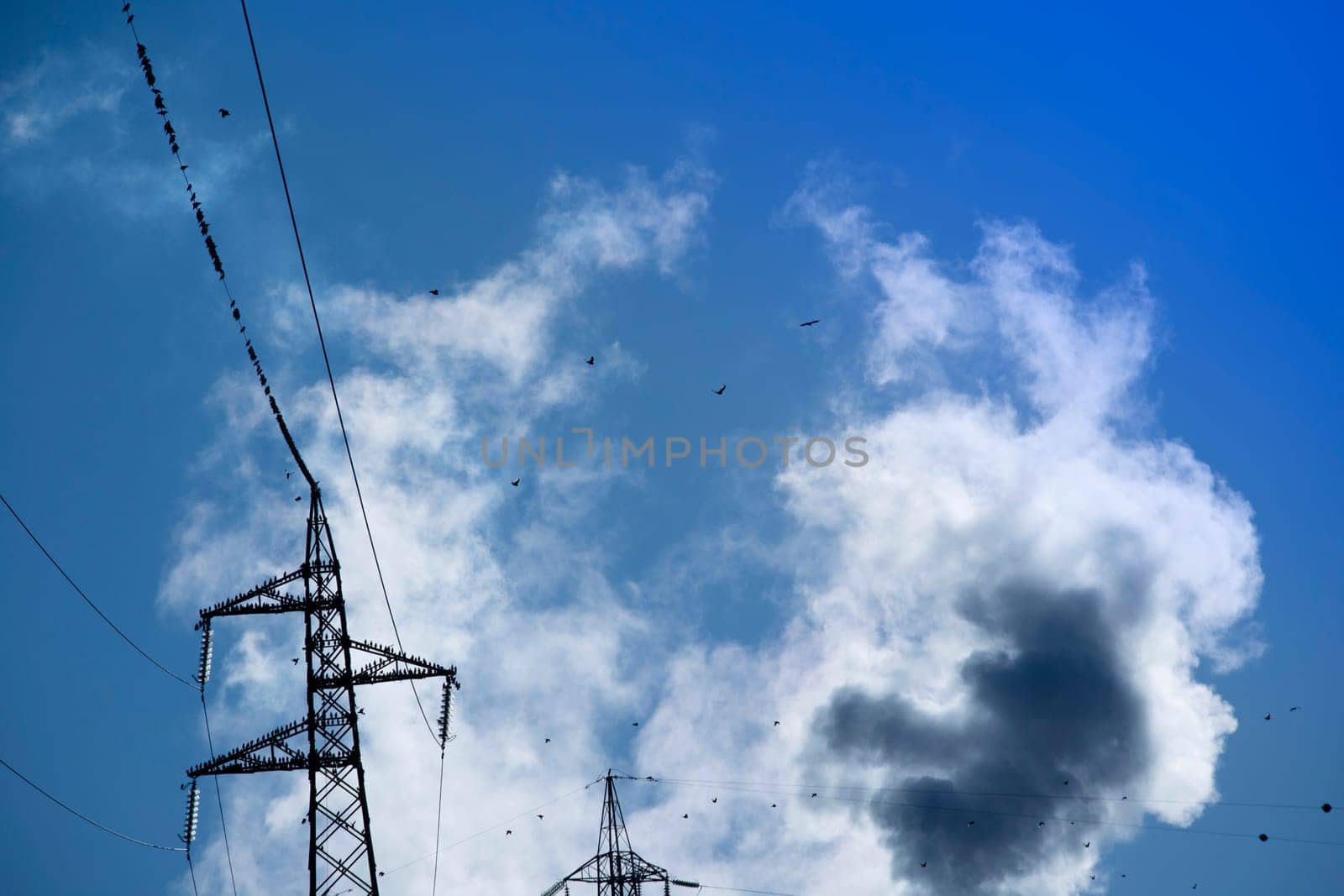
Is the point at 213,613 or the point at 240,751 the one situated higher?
the point at 213,613

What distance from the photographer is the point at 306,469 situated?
51156 mm

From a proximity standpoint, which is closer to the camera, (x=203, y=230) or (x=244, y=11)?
(x=244, y=11)

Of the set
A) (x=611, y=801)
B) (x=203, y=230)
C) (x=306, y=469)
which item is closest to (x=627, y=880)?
(x=611, y=801)

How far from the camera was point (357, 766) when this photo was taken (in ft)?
154

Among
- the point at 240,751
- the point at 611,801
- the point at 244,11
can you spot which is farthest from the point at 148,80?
the point at 611,801

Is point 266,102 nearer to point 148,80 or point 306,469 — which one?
point 148,80

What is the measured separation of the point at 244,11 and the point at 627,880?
203 ft

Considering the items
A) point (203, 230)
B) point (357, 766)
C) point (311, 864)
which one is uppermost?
point (203, 230)

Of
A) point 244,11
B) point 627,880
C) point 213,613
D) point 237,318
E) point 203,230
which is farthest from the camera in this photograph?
point 627,880

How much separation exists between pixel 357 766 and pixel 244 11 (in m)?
30.1

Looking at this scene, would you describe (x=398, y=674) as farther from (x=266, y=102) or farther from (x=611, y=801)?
(x=611, y=801)

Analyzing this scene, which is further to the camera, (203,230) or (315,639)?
(315,639)

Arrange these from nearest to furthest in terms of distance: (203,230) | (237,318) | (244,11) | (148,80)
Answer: (244,11), (148,80), (203,230), (237,318)

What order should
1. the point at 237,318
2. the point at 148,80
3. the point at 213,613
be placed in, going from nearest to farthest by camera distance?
the point at 148,80, the point at 237,318, the point at 213,613
